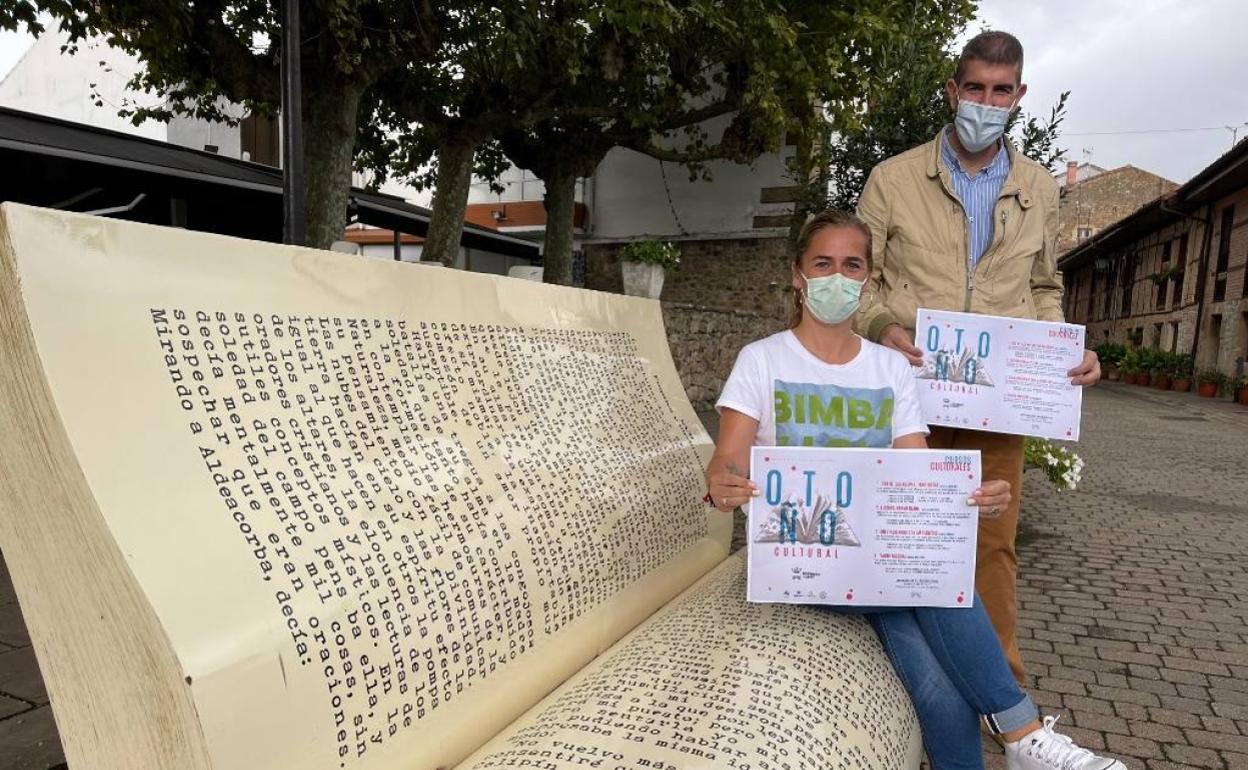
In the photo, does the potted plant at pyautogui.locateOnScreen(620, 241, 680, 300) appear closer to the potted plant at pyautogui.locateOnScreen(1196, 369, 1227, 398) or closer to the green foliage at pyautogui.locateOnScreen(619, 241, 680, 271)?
the green foliage at pyautogui.locateOnScreen(619, 241, 680, 271)

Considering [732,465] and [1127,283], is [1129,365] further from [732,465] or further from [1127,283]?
[732,465]

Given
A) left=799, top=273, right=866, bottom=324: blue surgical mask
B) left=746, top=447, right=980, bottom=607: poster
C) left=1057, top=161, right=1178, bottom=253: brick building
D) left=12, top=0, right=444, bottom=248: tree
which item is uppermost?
left=1057, top=161, right=1178, bottom=253: brick building

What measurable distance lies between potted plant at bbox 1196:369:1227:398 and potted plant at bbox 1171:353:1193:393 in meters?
1.56

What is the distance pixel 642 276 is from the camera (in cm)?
1209

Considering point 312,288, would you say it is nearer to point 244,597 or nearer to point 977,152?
point 244,597

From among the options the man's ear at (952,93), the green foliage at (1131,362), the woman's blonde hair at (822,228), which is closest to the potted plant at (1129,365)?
the green foliage at (1131,362)

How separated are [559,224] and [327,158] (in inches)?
213

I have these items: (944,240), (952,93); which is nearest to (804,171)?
(952,93)

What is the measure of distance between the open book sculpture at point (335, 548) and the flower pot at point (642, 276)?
1004cm

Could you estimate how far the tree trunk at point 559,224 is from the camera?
1276 centimetres

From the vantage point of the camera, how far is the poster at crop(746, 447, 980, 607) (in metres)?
1.84

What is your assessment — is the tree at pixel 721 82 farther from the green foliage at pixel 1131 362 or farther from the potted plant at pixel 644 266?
the green foliage at pixel 1131 362

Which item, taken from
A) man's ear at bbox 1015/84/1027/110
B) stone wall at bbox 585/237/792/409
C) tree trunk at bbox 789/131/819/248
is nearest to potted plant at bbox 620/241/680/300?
stone wall at bbox 585/237/792/409

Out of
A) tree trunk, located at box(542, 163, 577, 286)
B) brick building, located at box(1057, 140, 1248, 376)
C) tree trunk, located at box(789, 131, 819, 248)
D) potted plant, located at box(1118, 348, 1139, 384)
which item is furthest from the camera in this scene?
potted plant, located at box(1118, 348, 1139, 384)
